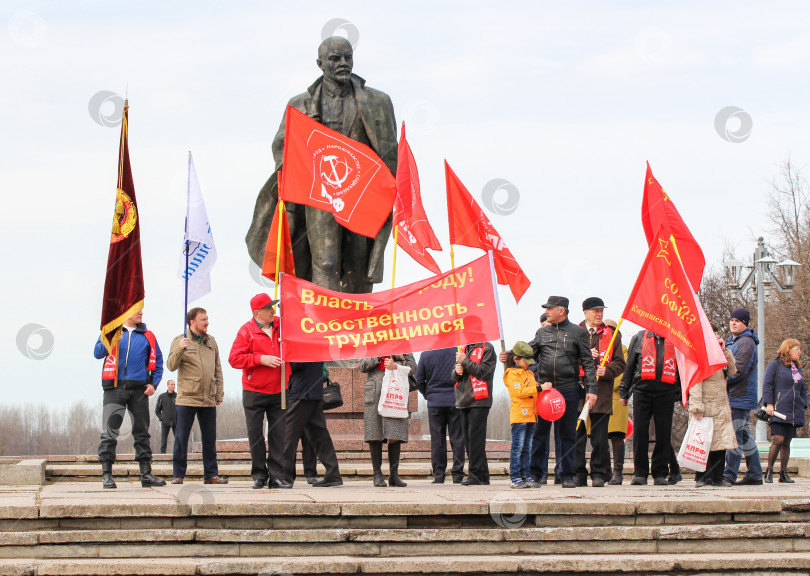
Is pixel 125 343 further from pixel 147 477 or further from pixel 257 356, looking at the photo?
pixel 257 356

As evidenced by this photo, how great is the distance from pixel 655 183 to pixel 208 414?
5012 millimetres

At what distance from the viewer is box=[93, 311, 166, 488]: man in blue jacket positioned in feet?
35.1

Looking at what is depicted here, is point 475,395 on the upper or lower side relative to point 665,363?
lower

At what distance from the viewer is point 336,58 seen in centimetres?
1441

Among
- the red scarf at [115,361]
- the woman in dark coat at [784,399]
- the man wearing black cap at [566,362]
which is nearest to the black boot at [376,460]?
the man wearing black cap at [566,362]

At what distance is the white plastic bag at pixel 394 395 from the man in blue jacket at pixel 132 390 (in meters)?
2.29

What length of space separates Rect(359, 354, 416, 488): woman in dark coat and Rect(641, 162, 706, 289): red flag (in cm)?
282

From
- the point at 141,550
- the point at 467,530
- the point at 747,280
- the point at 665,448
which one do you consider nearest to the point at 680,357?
the point at 665,448

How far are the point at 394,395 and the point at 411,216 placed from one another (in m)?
1.75

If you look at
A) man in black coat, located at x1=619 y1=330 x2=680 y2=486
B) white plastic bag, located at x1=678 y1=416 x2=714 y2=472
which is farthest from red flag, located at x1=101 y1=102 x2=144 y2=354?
white plastic bag, located at x1=678 y1=416 x2=714 y2=472

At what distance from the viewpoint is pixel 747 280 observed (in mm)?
24328

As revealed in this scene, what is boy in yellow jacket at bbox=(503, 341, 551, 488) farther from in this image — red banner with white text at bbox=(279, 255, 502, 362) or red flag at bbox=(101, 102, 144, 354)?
red flag at bbox=(101, 102, 144, 354)
